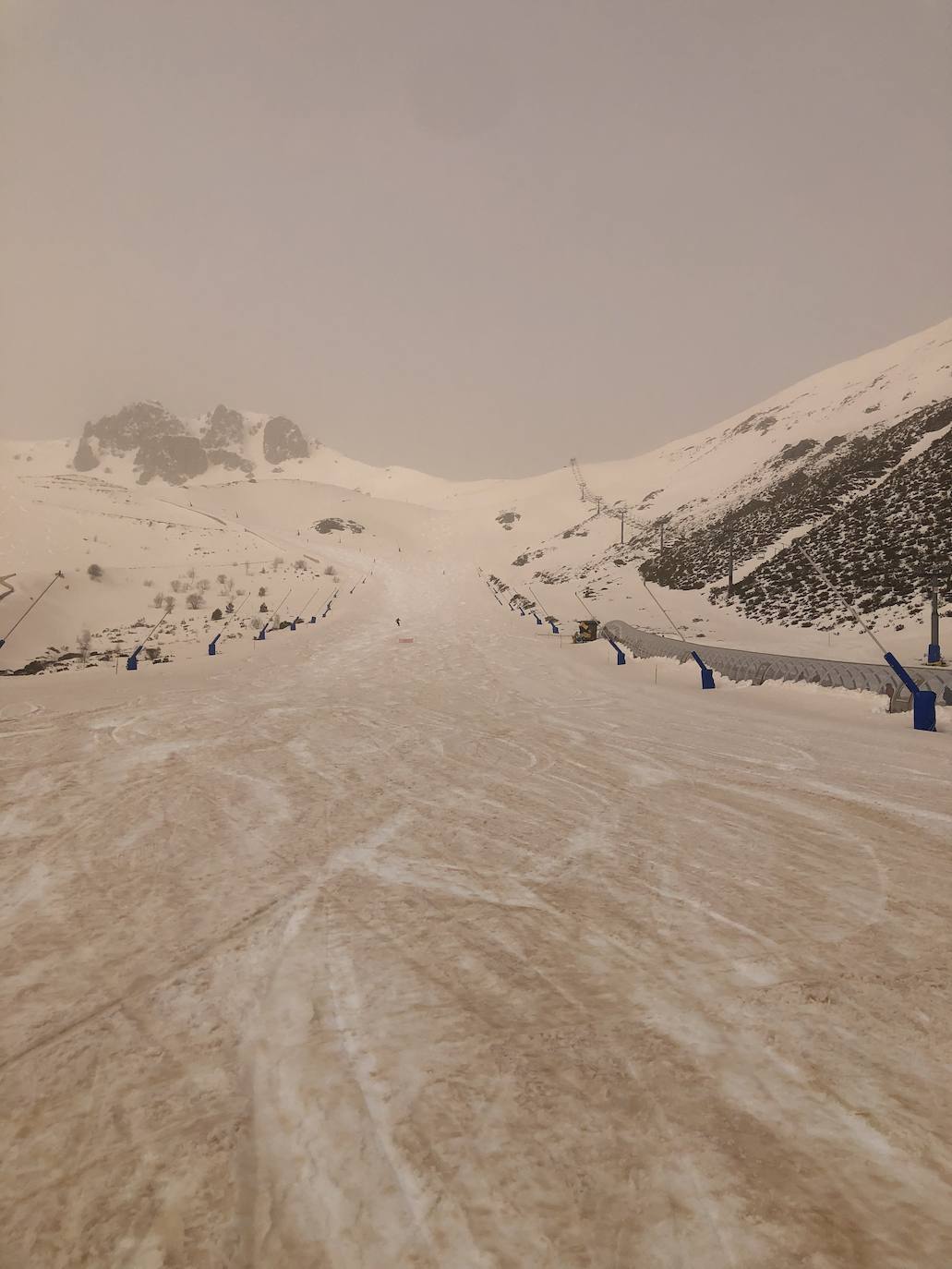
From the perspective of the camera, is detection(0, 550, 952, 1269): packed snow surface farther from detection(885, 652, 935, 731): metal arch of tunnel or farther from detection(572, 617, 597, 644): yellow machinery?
detection(572, 617, 597, 644): yellow machinery

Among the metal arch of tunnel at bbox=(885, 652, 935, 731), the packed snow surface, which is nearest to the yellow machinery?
the metal arch of tunnel at bbox=(885, 652, 935, 731)

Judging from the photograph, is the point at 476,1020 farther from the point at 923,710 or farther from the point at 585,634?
the point at 585,634

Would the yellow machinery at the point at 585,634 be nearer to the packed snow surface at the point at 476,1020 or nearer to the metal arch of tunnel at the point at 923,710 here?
the metal arch of tunnel at the point at 923,710

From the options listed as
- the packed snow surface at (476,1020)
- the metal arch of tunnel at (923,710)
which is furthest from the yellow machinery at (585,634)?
the packed snow surface at (476,1020)

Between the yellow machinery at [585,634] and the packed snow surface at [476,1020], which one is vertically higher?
the yellow machinery at [585,634]

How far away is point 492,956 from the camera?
3.26 m

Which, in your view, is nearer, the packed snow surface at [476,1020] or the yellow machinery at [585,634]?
the packed snow surface at [476,1020]

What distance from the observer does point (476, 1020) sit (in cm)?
277

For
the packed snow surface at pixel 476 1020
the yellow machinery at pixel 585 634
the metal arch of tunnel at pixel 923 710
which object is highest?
the yellow machinery at pixel 585 634

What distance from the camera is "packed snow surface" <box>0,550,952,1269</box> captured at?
1.89 metres

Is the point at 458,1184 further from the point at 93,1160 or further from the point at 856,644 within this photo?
the point at 856,644

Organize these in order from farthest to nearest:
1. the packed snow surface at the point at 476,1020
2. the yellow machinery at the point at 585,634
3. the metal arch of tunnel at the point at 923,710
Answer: the yellow machinery at the point at 585,634 → the metal arch of tunnel at the point at 923,710 → the packed snow surface at the point at 476,1020

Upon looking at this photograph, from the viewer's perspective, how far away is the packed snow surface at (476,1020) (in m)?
1.89

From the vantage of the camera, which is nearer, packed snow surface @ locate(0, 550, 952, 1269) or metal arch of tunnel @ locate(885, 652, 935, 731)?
packed snow surface @ locate(0, 550, 952, 1269)
